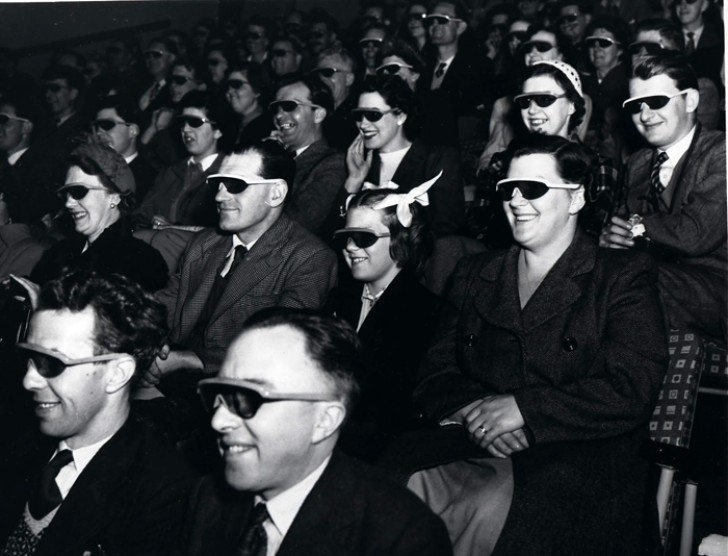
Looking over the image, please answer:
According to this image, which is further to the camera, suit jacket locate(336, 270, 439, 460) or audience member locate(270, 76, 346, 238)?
audience member locate(270, 76, 346, 238)

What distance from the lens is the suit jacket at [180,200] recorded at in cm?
623

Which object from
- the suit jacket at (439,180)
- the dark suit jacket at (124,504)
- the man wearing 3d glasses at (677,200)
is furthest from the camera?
the suit jacket at (439,180)

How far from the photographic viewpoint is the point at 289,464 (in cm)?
214

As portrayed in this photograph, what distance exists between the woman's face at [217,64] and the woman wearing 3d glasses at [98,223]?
178 inches

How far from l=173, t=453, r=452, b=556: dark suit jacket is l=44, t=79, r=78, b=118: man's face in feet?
25.0

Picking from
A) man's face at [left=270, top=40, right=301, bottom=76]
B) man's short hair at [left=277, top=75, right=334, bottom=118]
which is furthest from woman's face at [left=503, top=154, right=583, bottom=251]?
man's face at [left=270, top=40, right=301, bottom=76]

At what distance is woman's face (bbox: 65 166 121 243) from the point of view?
4.88 meters

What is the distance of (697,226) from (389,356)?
5.60 feet

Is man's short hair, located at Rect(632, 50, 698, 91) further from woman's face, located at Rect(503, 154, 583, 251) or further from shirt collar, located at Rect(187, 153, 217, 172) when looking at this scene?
shirt collar, located at Rect(187, 153, 217, 172)

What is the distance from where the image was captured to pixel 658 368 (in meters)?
2.97

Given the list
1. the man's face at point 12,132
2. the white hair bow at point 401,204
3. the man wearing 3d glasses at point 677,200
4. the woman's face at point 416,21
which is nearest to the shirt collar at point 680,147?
the man wearing 3d glasses at point 677,200

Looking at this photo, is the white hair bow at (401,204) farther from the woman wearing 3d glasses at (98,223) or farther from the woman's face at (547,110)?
the woman wearing 3d glasses at (98,223)

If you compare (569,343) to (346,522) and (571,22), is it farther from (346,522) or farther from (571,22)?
(571,22)

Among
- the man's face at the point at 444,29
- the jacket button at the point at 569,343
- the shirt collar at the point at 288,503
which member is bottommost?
the shirt collar at the point at 288,503
